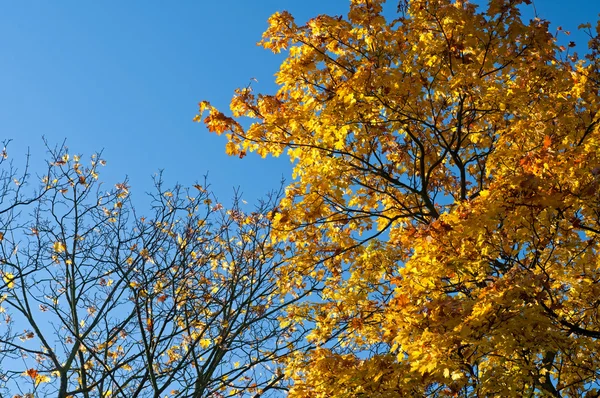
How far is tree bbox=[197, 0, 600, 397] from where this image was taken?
Result: 446 centimetres

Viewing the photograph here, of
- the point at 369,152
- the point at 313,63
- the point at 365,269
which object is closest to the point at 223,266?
the point at 365,269

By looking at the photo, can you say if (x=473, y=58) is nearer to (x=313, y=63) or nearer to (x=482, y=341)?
(x=313, y=63)

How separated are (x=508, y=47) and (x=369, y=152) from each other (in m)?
2.19

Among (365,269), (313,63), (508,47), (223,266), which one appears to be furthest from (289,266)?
(508,47)

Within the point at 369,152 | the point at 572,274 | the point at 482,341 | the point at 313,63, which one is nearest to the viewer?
the point at 482,341

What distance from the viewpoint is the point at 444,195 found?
332 inches

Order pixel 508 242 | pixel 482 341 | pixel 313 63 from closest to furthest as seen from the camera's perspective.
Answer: pixel 482 341 < pixel 508 242 < pixel 313 63

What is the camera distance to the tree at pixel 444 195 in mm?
4461

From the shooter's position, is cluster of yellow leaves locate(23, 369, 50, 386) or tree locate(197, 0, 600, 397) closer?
tree locate(197, 0, 600, 397)

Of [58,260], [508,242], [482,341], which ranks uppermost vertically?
[58,260]

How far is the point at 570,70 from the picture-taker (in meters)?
6.96

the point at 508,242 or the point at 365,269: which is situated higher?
the point at 365,269

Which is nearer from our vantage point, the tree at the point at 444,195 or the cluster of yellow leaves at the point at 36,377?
the tree at the point at 444,195

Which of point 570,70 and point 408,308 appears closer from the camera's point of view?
point 408,308
